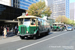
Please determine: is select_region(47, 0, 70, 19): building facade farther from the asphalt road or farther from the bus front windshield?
the asphalt road

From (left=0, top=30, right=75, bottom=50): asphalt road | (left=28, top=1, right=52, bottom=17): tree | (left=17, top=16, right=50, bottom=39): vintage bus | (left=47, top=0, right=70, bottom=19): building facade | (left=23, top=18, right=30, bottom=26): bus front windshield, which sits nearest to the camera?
(left=0, top=30, right=75, bottom=50): asphalt road

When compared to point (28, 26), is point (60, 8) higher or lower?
higher

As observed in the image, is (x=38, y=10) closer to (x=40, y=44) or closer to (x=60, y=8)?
(x=40, y=44)

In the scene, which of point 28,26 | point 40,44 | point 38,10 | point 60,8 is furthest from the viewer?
point 60,8

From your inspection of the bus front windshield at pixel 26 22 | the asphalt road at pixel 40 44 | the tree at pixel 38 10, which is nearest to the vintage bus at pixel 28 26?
the bus front windshield at pixel 26 22

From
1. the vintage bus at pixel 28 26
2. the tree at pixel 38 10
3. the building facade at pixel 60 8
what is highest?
the building facade at pixel 60 8

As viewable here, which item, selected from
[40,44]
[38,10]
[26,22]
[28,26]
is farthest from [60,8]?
[40,44]

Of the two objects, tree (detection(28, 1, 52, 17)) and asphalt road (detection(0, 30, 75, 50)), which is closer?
asphalt road (detection(0, 30, 75, 50))

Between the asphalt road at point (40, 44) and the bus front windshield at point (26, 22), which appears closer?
the asphalt road at point (40, 44)

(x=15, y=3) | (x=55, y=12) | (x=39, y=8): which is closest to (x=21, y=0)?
(x=15, y=3)

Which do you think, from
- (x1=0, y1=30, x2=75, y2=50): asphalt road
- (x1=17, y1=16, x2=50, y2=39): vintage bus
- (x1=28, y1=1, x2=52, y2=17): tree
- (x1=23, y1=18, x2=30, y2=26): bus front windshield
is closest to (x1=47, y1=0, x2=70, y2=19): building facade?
(x1=28, y1=1, x2=52, y2=17): tree

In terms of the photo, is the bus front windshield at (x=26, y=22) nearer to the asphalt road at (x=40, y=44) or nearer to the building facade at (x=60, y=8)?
the asphalt road at (x=40, y=44)

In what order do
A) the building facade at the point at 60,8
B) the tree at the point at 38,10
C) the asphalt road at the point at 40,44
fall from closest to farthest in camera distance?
1. the asphalt road at the point at 40,44
2. the tree at the point at 38,10
3. the building facade at the point at 60,8

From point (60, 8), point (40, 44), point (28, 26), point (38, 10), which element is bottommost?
point (40, 44)
